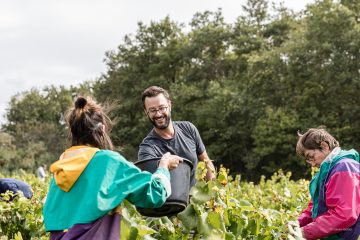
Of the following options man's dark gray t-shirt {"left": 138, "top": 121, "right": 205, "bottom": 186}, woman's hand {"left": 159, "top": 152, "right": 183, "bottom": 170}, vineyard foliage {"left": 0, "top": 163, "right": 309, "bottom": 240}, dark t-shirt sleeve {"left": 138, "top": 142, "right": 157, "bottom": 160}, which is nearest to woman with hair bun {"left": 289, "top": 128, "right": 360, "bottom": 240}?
vineyard foliage {"left": 0, "top": 163, "right": 309, "bottom": 240}

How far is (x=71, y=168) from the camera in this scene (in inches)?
117

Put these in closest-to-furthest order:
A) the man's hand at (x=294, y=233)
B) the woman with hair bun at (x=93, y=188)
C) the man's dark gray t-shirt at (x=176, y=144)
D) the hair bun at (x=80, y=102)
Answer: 1. the woman with hair bun at (x=93, y=188)
2. the hair bun at (x=80, y=102)
3. the man's hand at (x=294, y=233)
4. the man's dark gray t-shirt at (x=176, y=144)

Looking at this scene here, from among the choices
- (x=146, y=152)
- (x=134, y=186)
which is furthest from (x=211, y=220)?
(x=146, y=152)

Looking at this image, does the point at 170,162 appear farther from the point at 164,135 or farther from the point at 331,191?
the point at 164,135

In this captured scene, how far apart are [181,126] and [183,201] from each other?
1.59 m

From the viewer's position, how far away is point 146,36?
4438cm

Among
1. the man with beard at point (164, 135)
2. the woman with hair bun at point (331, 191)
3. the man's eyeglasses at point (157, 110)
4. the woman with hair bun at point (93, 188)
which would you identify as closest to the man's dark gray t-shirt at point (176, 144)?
the man with beard at point (164, 135)

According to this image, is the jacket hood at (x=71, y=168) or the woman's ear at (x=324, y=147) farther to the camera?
the woman's ear at (x=324, y=147)

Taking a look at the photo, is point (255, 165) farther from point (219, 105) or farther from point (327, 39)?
point (327, 39)

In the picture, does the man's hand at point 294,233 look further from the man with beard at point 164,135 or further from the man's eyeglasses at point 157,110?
the man's eyeglasses at point 157,110

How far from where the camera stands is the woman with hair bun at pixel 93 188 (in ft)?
9.71

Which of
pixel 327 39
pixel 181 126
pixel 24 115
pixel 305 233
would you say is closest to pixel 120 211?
pixel 305 233

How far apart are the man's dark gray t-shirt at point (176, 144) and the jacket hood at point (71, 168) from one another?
4.45 feet

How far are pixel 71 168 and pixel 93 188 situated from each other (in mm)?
153
